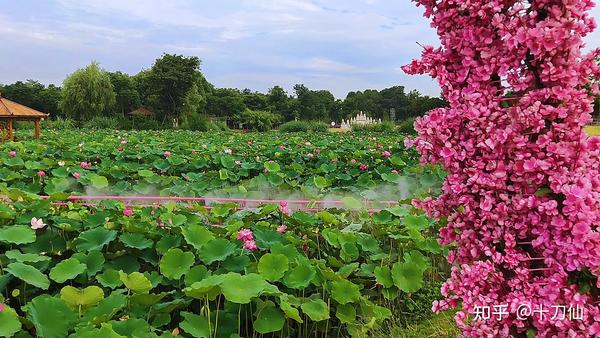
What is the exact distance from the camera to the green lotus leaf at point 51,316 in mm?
2055

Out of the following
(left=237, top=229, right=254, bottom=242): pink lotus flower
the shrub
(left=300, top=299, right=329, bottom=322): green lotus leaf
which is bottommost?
the shrub

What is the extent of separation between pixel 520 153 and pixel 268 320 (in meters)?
1.35

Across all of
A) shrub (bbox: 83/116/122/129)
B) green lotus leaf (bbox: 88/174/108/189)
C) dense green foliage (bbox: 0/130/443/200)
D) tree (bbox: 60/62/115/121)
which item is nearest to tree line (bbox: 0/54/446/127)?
tree (bbox: 60/62/115/121)

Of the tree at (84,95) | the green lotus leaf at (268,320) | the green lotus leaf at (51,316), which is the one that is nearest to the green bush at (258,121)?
the tree at (84,95)

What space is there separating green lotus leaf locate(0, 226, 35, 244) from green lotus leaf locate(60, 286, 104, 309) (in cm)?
76

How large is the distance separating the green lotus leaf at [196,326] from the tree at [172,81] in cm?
3432

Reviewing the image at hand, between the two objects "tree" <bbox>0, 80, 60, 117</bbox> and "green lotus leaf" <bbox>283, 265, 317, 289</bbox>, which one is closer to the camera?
"green lotus leaf" <bbox>283, 265, 317, 289</bbox>

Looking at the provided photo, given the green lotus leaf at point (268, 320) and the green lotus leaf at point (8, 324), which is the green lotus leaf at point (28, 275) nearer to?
the green lotus leaf at point (8, 324)

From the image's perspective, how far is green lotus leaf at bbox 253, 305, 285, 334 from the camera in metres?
2.42

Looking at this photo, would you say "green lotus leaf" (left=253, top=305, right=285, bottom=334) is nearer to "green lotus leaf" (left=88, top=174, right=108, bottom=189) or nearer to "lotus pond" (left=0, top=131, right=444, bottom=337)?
"lotus pond" (left=0, top=131, right=444, bottom=337)

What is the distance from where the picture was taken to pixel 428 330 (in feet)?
9.98

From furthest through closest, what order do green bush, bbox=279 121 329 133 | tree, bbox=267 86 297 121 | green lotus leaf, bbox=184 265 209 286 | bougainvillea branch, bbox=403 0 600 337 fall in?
tree, bbox=267 86 297 121, green bush, bbox=279 121 329 133, green lotus leaf, bbox=184 265 209 286, bougainvillea branch, bbox=403 0 600 337

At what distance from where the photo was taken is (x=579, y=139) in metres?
1.67

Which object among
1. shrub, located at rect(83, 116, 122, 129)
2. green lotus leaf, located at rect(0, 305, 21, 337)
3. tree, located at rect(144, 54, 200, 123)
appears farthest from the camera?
tree, located at rect(144, 54, 200, 123)
